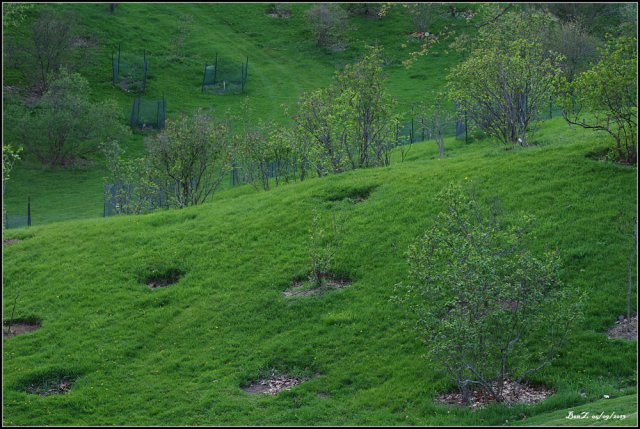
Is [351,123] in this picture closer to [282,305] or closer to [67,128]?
[282,305]

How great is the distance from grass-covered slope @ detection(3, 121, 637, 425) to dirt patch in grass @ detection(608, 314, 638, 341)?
318mm

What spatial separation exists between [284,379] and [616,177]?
14874mm

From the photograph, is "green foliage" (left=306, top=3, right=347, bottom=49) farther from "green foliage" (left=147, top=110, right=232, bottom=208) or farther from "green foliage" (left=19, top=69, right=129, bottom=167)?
"green foliage" (left=147, top=110, right=232, bottom=208)

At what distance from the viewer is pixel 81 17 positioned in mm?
94375

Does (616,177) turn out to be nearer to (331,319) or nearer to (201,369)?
(331,319)

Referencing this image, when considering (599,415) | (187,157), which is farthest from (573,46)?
(599,415)

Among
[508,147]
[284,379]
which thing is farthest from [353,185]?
[284,379]

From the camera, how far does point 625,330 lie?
22031mm

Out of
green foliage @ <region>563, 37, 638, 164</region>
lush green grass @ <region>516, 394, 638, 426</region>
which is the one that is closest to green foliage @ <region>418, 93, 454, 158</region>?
green foliage @ <region>563, 37, 638, 164</region>

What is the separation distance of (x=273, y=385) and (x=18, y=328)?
1114 centimetres

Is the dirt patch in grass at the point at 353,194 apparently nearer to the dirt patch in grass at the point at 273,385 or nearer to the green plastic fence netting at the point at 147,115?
the dirt patch in grass at the point at 273,385

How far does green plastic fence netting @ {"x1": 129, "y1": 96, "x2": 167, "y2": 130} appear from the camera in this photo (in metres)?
77.4

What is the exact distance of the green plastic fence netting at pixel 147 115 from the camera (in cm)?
7738

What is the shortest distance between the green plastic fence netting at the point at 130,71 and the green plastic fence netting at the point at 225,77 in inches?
277
